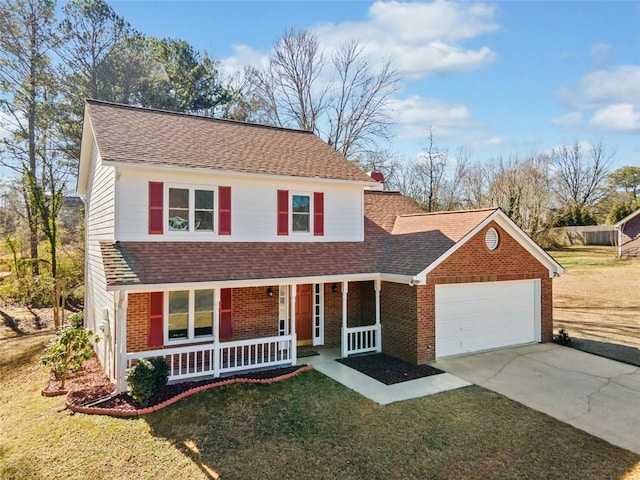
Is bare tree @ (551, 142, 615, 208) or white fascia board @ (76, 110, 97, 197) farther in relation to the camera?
bare tree @ (551, 142, 615, 208)

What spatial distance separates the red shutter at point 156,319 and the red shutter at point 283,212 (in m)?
3.89

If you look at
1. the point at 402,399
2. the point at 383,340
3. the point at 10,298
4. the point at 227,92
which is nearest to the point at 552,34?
the point at 383,340

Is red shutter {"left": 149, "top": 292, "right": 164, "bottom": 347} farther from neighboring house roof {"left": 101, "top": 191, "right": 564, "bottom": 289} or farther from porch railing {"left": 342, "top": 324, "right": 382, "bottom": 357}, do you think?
porch railing {"left": 342, "top": 324, "right": 382, "bottom": 357}

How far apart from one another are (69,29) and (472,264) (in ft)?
86.0

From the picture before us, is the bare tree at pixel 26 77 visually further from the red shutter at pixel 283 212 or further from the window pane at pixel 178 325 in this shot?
the red shutter at pixel 283 212

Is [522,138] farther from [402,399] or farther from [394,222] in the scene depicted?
[402,399]

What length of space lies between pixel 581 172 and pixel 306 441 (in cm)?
6443

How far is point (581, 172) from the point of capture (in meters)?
57.3

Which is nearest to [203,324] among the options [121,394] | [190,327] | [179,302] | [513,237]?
[190,327]

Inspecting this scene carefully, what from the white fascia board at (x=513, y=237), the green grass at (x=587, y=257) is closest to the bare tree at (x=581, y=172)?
the green grass at (x=587, y=257)

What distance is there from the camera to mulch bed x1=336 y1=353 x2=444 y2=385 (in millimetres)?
9773

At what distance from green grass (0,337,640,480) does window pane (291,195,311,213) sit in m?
5.57

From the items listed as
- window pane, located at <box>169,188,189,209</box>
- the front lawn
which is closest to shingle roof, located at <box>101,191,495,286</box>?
window pane, located at <box>169,188,189,209</box>

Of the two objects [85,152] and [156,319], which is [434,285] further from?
[85,152]
